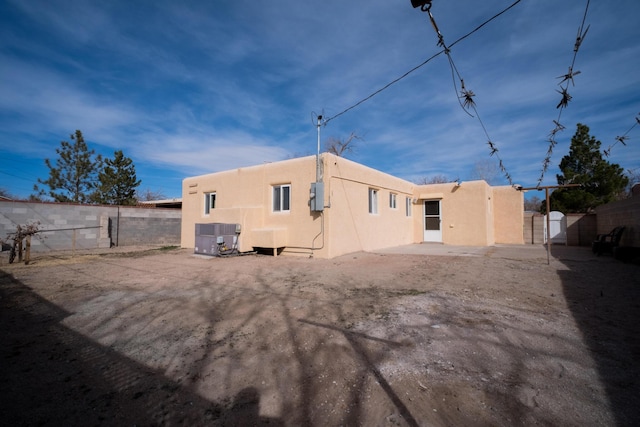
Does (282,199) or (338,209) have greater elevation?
(282,199)

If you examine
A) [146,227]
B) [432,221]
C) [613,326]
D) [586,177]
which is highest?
[586,177]

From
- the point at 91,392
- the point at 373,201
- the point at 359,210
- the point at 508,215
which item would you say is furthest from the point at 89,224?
the point at 508,215

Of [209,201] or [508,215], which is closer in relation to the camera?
[209,201]

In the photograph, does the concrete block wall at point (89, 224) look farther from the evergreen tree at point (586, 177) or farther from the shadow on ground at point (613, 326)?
the evergreen tree at point (586, 177)

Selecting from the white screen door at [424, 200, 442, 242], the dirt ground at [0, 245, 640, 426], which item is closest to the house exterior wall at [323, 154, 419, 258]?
the white screen door at [424, 200, 442, 242]

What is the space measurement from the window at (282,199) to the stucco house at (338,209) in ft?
0.11

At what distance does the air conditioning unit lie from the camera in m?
9.74

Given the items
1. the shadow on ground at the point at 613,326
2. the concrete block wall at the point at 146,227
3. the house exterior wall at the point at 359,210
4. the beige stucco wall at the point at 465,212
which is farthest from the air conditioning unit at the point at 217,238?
the beige stucco wall at the point at 465,212

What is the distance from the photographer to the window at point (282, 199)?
409 inches

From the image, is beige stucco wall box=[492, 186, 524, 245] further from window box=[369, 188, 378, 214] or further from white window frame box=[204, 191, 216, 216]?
white window frame box=[204, 191, 216, 216]

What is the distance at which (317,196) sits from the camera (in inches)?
354

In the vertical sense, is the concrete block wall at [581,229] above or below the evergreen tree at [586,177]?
below

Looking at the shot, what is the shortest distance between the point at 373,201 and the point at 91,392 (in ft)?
34.1

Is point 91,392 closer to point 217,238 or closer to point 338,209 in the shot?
point 217,238
